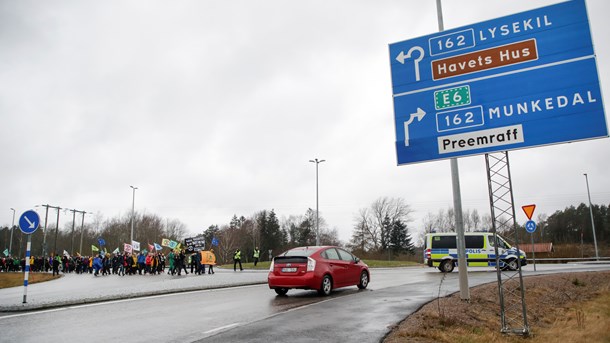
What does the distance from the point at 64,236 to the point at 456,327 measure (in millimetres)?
118698

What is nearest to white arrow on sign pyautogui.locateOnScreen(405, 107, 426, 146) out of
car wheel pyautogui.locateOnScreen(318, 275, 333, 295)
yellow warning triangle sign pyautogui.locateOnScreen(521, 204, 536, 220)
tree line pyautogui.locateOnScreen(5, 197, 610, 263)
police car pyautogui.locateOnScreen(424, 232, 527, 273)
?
car wheel pyautogui.locateOnScreen(318, 275, 333, 295)

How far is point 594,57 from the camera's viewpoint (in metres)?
8.83

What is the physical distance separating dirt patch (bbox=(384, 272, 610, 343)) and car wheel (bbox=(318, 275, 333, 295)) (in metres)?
3.30

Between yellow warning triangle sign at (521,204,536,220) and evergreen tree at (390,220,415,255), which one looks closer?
yellow warning triangle sign at (521,204,536,220)

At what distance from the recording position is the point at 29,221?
1227 cm

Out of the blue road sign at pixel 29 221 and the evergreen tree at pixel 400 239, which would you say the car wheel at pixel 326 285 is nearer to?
the blue road sign at pixel 29 221

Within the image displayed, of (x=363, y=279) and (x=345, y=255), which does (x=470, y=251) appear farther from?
(x=345, y=255)

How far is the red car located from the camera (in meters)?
12.1

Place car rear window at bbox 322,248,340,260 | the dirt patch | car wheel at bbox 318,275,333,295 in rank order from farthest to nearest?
car rear window at bbox 322,248,340,260, car wheel at bbox 318,275,333,295, the dirt patch

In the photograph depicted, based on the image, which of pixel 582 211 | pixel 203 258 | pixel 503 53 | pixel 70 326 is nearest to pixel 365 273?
pixel 503 53

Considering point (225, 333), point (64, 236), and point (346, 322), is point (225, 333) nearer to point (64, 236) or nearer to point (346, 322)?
point (346, 322)

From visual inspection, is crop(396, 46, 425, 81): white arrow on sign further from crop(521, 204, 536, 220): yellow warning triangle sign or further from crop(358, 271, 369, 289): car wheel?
crop(521, 204, 536, 220): yellow warning triangle sign

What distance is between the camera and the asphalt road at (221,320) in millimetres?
6643

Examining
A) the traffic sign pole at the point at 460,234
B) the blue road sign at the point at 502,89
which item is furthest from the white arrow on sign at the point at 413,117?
the traffic sign pole at the point at 460,234
